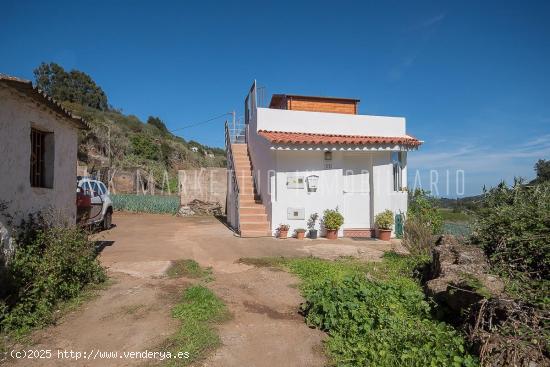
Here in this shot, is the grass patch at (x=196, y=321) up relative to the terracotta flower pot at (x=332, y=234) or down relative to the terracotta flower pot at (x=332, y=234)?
down

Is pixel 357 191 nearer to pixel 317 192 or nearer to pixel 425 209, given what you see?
pixel 317 192

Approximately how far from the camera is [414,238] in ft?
25.1

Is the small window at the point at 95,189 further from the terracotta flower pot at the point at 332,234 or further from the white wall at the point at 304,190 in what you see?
the terracotta flower pot at the point at 332,234

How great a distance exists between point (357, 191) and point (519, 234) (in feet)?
22.4

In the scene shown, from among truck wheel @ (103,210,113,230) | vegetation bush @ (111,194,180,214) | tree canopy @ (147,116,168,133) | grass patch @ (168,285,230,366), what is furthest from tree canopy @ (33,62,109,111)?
grass patch @ (168,285,230,366)

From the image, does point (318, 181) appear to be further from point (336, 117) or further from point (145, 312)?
point (145, 312)

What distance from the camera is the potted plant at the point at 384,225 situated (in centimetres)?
1081

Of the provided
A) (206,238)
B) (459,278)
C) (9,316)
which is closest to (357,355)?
(459,278)

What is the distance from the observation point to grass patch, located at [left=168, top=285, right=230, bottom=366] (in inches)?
135

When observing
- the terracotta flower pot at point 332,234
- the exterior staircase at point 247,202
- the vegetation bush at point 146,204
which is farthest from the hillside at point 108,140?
the terracotta flower pot at point 332,234

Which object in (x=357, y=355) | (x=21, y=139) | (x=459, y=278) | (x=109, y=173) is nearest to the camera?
(x=357, y=355)

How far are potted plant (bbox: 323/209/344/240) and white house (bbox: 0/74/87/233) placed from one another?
7.06m

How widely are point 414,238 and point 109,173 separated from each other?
21.1 m

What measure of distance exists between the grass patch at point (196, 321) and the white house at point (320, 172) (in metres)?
5.79
